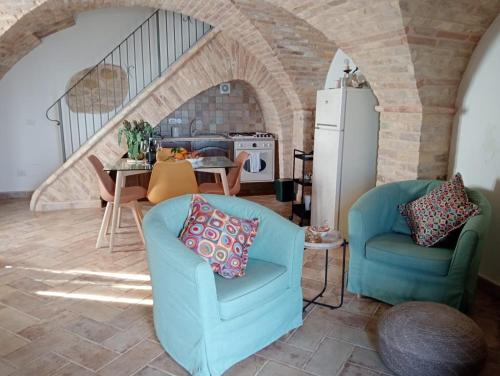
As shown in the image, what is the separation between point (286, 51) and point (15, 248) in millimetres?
3884

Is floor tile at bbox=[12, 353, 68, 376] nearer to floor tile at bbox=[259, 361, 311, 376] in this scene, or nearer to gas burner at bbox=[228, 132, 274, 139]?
floor tile at bbox=[259, 361, 311, 376]

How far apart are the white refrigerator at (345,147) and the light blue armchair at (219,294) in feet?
5.42

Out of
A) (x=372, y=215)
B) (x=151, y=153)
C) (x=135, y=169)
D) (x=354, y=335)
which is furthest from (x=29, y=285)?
(x=372, y=215)

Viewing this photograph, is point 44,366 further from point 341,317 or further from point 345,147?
point 345,147

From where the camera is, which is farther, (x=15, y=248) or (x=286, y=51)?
(x=286, y=51)

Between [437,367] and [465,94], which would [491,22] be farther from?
[437,367]

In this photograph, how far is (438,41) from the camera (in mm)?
3213

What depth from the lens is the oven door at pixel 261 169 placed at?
6.54 metres

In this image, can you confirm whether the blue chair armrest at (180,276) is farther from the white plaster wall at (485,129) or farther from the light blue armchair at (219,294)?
the white plaster wall at (485,129)

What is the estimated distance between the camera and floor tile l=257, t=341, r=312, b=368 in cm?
241

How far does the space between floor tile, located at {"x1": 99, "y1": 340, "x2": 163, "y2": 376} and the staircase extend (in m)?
4.84

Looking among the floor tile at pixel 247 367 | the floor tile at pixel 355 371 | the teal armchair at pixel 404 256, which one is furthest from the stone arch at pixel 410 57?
the floor tile at pixel 247 367

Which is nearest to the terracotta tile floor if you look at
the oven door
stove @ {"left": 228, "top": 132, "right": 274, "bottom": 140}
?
the oven door

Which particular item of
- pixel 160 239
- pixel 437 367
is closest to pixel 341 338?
pixel 437 367
